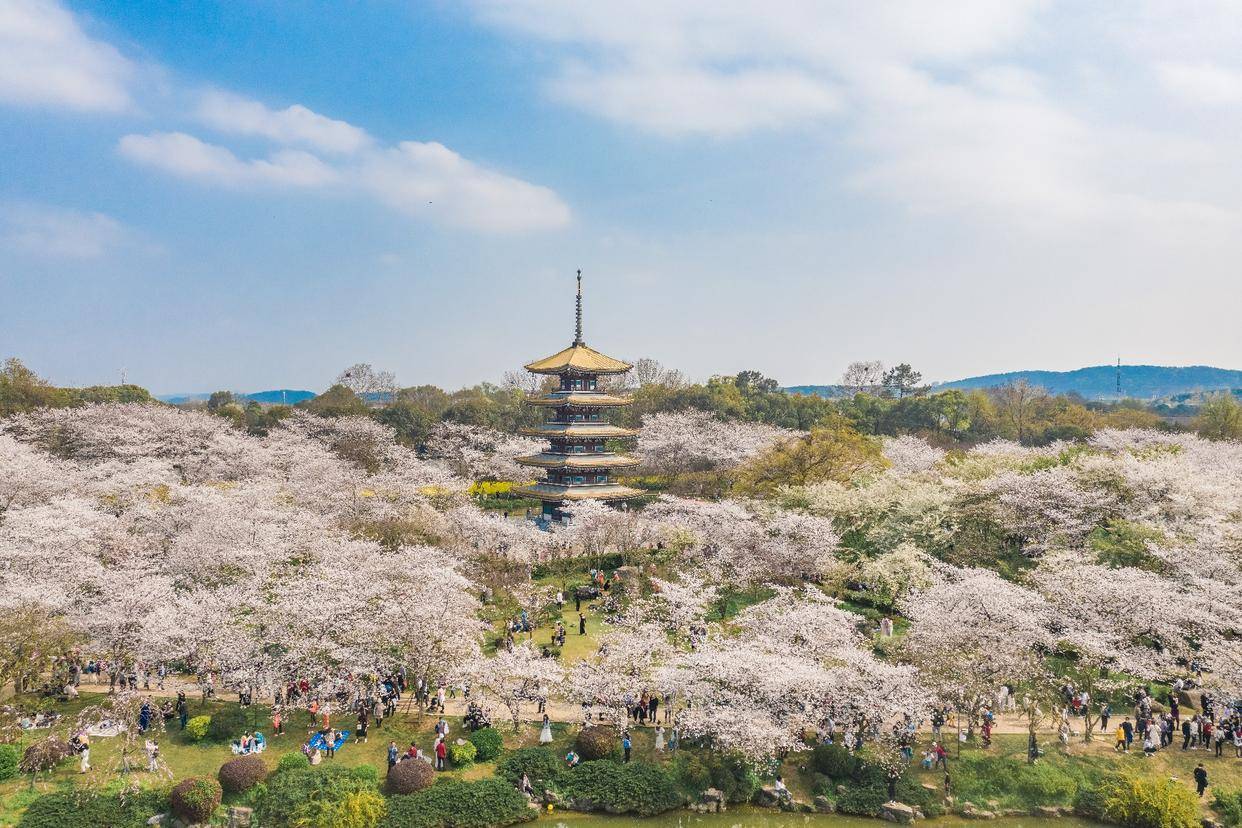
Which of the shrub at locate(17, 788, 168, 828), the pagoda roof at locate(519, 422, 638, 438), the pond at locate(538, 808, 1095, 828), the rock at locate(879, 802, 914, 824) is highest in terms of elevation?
the pagoda roof at locate(519, 422, 638, 438)

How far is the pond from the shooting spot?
18969mm

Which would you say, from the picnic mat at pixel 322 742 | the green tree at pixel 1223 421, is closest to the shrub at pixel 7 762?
the picnic mat at pixel 322 742

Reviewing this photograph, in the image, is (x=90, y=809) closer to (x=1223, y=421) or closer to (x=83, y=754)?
(x=83, y=754)

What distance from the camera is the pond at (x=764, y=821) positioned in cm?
1897

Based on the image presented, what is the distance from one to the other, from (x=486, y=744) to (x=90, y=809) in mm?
9690

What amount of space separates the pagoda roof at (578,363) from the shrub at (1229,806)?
33.9m

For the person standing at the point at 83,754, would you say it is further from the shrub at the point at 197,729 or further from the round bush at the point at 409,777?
the round bush at the point at 409,777

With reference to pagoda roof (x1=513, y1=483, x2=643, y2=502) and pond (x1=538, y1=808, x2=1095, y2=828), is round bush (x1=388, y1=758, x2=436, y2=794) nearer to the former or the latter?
pond (x1=538, y1=808, x2=1095, y2=828)

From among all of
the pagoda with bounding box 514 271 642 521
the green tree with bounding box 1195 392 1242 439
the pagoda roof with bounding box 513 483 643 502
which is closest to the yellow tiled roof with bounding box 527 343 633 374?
the pagoda with bounding box 514 271 642 521

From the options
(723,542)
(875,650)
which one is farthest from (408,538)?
(875,650)

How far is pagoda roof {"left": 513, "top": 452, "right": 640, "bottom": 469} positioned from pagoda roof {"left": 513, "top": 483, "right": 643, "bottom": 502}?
133cm

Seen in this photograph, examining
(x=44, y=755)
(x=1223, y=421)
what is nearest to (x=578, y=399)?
(x=44, y=755)

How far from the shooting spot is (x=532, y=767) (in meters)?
20.2

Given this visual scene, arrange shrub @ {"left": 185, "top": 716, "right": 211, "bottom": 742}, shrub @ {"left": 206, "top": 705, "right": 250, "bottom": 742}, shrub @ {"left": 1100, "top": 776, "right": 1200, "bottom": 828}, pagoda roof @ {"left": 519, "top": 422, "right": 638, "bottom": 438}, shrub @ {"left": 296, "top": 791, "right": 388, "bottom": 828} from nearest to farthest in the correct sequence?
shrub @ {"left": 296, "top": 791, "right": 388, "bottom": 828}, shrub @ {"left": 1100, "top": 776, "right": 1200, "bottom": 828}, shrub @ {"left": 185, "top": 716, "right": 211, "bottom": 742}, shrub @ {"left": 206, "top": 705, "right": 250, "bottom": 742}, pagoda roof @ {"left": 519, "top": 422, "right": 638, "bottom": 438}
